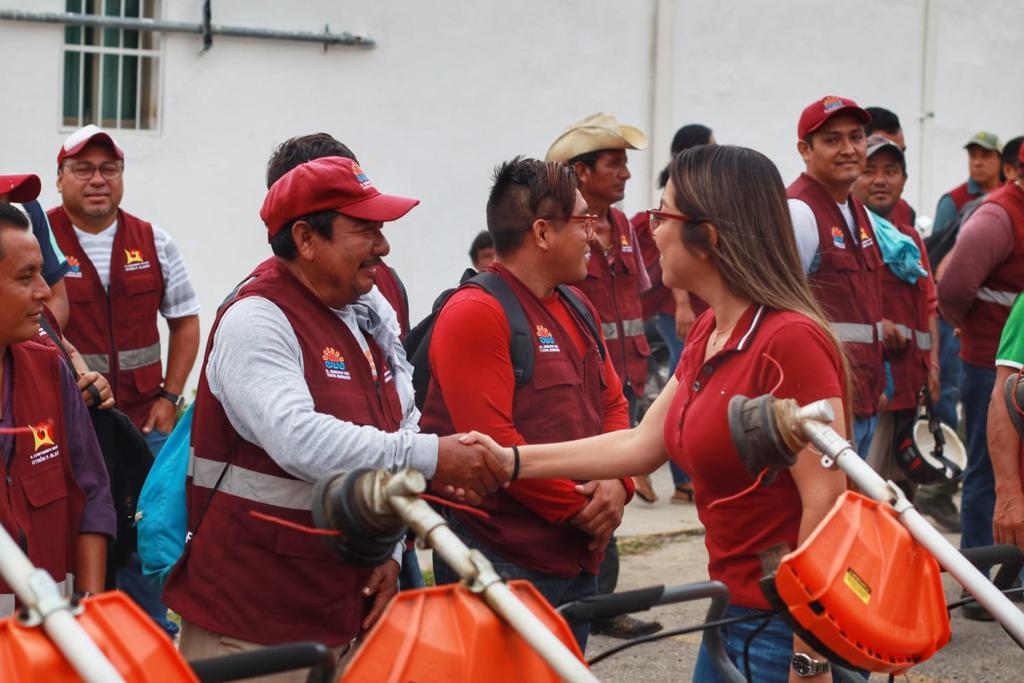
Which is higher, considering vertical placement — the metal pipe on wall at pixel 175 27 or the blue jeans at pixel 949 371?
the metal pipe on wall at pixel 175 27

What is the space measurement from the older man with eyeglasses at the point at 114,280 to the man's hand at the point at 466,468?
2.84m

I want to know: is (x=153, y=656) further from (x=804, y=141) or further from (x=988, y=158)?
(x=988, y=158)

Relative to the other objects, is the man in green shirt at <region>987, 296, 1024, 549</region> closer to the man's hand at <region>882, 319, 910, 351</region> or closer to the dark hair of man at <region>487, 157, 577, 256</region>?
the dark hair of man at <region>487, 157, 577, 256</region>

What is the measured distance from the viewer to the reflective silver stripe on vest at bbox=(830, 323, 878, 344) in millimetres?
6266

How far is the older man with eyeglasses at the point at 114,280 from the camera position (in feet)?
20.1

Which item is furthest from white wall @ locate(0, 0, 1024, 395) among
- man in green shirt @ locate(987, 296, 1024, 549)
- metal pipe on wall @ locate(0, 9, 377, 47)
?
man in green shirt @ locate(987, 296, 1024, 549)

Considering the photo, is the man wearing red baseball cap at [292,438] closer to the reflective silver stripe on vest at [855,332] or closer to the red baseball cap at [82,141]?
the red baseball cap at [82,141]

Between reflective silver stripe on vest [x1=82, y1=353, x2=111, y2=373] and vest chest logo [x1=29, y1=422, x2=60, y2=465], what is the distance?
272cm

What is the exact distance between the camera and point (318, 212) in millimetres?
3688

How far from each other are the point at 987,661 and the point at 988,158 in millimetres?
5617

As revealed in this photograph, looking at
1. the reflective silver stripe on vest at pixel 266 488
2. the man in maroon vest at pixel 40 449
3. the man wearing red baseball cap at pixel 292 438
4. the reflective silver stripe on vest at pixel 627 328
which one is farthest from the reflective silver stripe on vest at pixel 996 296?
the man in maroon vest at pixel 40 449

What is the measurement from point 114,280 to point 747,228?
356 centimetres

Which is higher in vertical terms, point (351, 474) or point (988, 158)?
point (988, 158)

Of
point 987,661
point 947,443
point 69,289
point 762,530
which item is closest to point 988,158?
point 947,443
